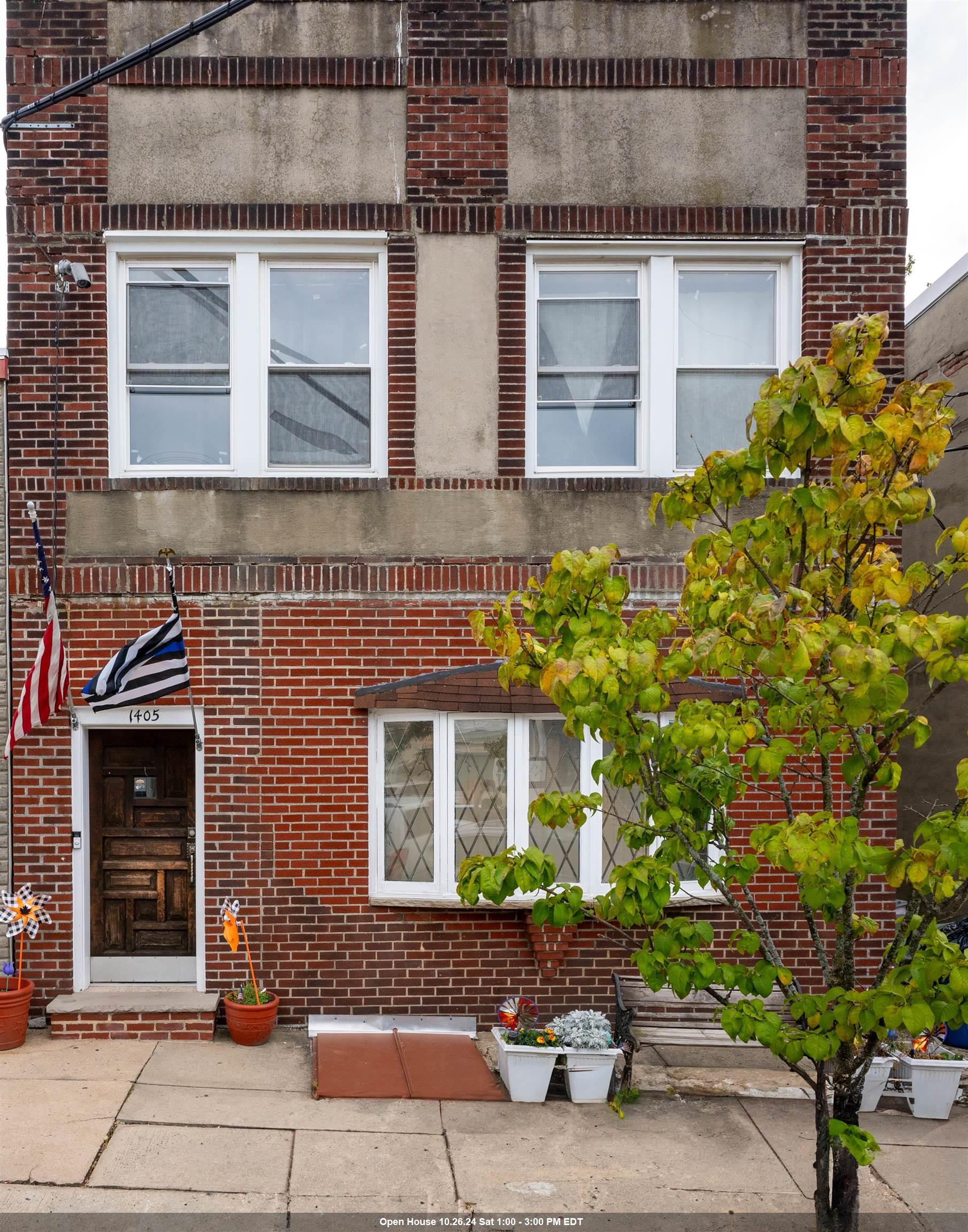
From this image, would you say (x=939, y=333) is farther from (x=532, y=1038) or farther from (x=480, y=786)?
(x=532, y=1038)

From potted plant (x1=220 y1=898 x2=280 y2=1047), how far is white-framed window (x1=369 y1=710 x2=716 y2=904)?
1027 millimetres

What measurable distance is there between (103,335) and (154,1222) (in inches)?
231

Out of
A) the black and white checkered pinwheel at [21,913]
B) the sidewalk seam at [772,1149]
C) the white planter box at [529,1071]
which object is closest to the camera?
the sidewalk seam at [772,1149]

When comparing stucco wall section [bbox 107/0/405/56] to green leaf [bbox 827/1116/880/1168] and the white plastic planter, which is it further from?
the white plastic planter

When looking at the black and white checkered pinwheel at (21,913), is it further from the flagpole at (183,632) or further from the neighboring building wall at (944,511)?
the neighboring building wall at (944,511)

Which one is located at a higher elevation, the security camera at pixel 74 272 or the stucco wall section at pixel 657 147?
the stucco wall section at pixel 657 147

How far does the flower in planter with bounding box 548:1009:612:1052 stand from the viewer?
20.4 ft

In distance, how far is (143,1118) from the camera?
568 cm

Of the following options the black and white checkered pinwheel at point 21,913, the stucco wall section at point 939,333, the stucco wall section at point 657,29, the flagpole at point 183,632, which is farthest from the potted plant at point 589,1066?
the stucco wall section at point 657,29

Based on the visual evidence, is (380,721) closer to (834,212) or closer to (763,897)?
(763,897)

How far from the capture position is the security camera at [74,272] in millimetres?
6996

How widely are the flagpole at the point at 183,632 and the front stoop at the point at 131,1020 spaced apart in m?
1.85

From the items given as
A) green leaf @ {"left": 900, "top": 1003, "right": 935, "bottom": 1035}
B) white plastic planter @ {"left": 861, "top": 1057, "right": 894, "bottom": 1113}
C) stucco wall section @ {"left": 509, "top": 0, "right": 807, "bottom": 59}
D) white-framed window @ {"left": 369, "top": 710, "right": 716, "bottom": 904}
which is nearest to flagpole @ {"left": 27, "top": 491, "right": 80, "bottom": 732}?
white-framed window @ {"left": 369, "top": 710, "right": 716, "bottom": 904}

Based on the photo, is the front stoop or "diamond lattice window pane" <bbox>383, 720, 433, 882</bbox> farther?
"diamond lattice window pane" <bbox>383, 720, 433, 882</bbox>
